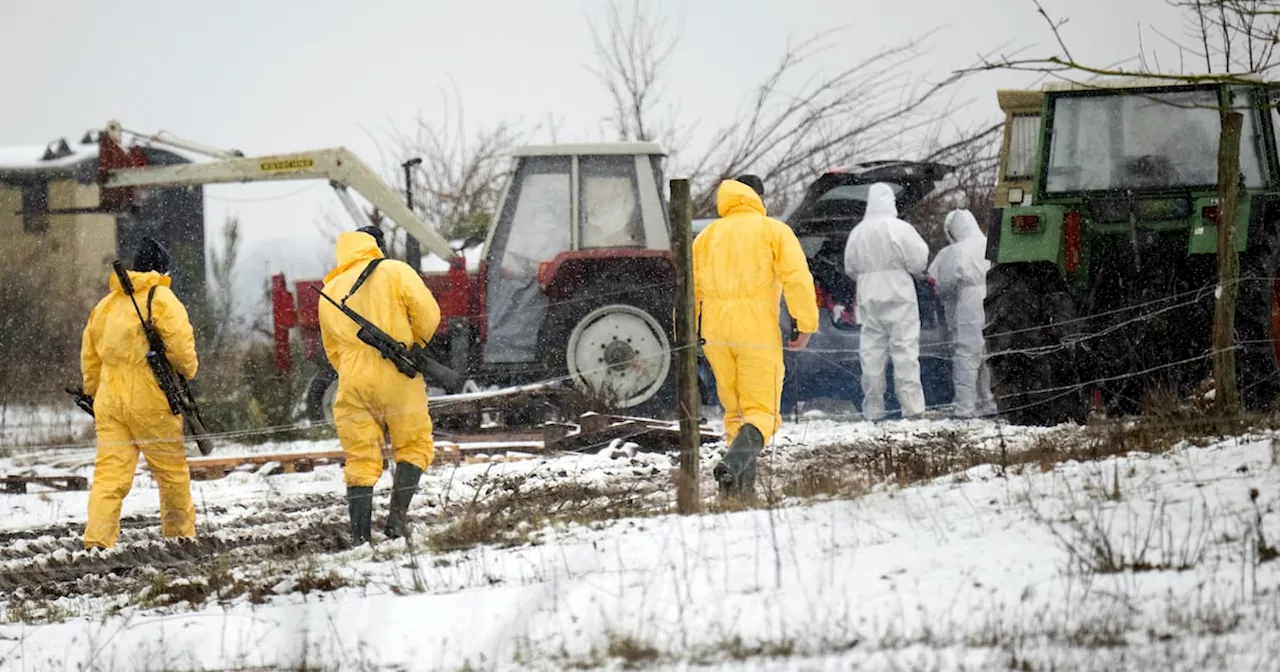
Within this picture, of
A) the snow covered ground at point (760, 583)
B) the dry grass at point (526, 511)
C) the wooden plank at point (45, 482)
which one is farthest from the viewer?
the wooden plank at point (45, 482)

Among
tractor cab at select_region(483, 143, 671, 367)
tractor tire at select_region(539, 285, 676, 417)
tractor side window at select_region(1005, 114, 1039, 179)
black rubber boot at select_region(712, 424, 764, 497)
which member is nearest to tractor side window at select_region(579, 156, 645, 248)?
tractor cab at select_region(483, 143, 671, 367)

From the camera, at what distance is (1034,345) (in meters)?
10.5

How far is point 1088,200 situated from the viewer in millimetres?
10672

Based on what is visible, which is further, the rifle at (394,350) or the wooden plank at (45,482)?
the wooden plank at (45,482)

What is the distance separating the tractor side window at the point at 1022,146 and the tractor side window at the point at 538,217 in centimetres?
358

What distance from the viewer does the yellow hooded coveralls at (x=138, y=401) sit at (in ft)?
28.0

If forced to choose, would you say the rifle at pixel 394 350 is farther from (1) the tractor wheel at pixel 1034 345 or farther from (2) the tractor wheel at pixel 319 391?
(2) the tractor wheel at pixel 319 391

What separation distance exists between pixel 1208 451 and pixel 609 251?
247 inches

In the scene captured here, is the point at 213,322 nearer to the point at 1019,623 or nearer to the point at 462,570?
the point at 462,570

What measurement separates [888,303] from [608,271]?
2.16 m

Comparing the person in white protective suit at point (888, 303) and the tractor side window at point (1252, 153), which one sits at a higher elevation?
the tractor side window at point (1252, 153)

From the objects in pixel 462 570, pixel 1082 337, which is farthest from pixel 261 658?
pixel 1082 337

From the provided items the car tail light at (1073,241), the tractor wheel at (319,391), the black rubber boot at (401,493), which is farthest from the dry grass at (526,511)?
the tractor wheel at (319,391)

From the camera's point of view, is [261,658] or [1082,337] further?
[1082,337]
